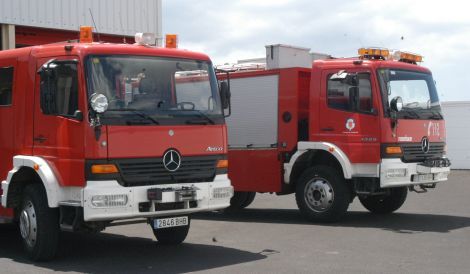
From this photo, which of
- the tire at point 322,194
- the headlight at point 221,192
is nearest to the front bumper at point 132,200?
the headlight at point 221,192

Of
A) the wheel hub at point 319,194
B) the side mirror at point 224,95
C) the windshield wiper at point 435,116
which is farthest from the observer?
the windshield wiper at point 435,116

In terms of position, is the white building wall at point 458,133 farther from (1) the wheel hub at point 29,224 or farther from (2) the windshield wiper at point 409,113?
(1) the wheel hub at point 29,224

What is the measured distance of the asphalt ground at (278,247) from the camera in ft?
26.7

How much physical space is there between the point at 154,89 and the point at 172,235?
8.14 feet

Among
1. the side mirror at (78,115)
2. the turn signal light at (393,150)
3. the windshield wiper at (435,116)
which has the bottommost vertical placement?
the turn signal light at (393,150)

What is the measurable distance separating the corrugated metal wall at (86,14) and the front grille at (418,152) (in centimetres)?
767

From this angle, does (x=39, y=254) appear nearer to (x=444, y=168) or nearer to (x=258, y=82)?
(x=258, y=82)

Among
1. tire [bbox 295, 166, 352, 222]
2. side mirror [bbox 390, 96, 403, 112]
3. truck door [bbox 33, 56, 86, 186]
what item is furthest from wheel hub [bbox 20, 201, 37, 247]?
side mirror [bbox 390, 96, 403, 112]

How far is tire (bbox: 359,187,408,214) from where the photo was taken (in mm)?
13031

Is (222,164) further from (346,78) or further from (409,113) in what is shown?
(409,113)

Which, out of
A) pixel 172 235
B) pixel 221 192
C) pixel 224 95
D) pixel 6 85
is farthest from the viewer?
pixel 172 235

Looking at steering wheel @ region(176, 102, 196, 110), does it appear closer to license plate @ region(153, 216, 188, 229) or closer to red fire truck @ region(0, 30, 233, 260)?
red fire truck @ region(0, 30, 233, 260)

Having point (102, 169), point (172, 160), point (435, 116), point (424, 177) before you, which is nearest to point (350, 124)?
point (424, 177)

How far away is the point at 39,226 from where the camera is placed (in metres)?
8.26
